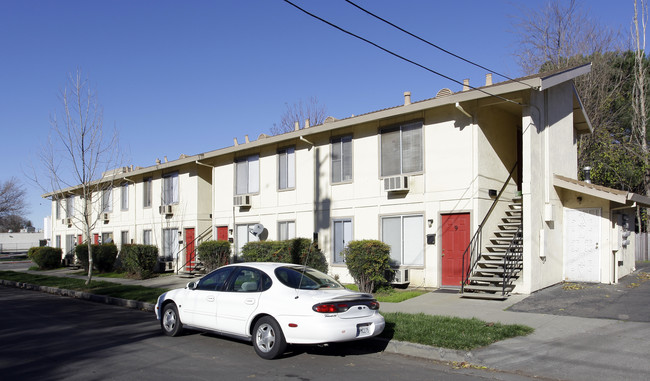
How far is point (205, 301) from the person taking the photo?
884 centimetres

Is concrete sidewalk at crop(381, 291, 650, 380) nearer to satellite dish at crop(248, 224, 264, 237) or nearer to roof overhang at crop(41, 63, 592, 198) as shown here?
roof overhang at crop(41, 63, 592, 198)

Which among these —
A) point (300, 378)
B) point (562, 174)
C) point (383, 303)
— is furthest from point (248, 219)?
point (300, 378)

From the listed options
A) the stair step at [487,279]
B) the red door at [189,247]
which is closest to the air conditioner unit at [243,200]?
the red door at [189,247]

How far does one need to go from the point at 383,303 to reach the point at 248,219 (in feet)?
31.0

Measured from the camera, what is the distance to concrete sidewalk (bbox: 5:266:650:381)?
6.90 metres

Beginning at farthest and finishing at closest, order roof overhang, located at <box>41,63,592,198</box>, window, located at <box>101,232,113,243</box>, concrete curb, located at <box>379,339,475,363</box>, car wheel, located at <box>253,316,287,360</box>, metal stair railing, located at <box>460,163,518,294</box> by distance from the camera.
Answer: window, located at <box>101,232,113,243</box>
metal stair railing, located at <box>460,163,518,294</box>
roof overhang, located at <box>41,63,592,198</box>
concrete curb, located at <box>379,339,475,363</box>
car wheel, located at <box>253,316,287,360</box>

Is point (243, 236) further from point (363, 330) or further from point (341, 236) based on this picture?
point (363, 330)

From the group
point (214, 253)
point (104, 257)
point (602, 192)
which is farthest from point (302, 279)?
point (104, 257)

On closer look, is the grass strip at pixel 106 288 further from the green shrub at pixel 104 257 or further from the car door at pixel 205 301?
the car door at pixel 205 301

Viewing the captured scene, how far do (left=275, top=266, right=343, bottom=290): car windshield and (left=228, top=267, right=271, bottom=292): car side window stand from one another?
23cm

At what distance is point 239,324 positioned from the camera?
26.6 ft

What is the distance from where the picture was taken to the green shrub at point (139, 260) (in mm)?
22234

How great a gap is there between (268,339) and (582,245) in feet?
36.5

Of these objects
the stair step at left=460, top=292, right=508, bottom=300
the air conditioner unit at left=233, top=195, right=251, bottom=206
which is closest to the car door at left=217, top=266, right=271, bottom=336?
the stair step at left=460, top=292, right=508, bottom=300
